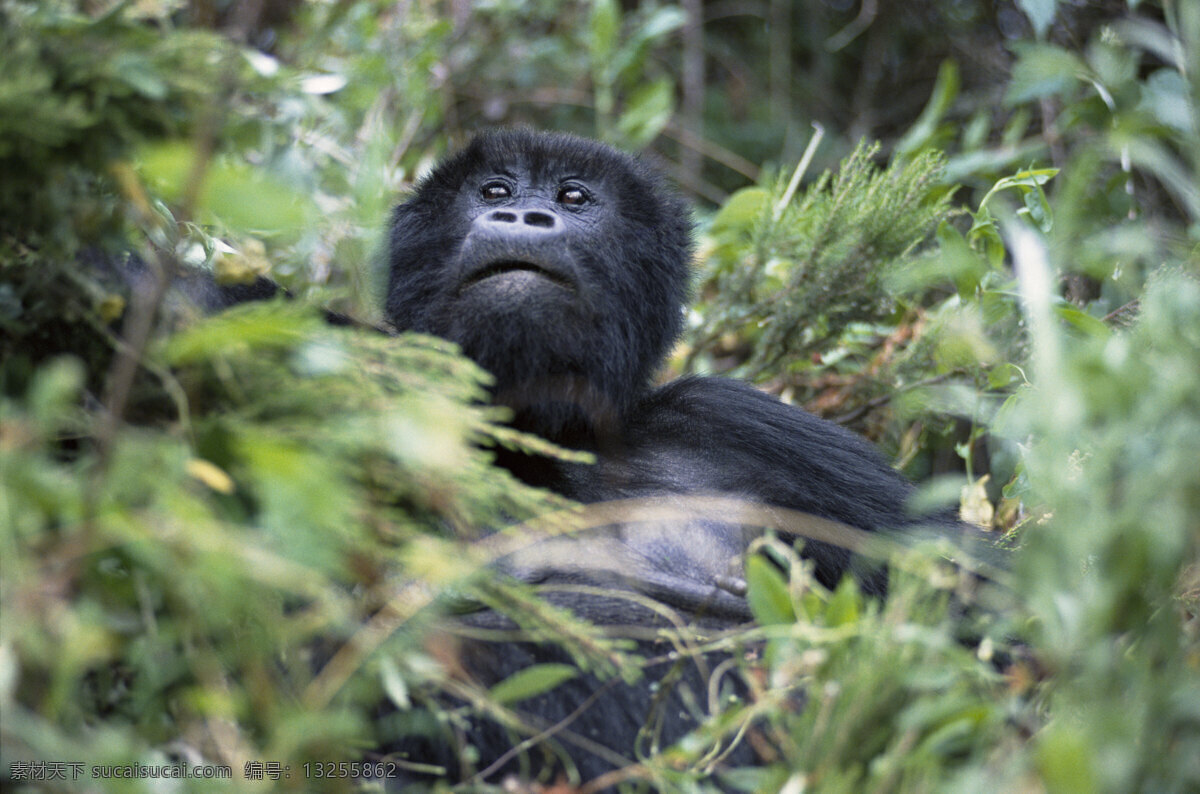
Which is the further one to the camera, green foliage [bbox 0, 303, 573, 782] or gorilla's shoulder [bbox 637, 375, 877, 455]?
gorilla's shoulder [bbox 637, 375, 877, 455]

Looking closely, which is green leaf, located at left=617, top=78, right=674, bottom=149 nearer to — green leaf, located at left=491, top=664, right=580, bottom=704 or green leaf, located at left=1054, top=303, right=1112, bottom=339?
green leaf, located at left=1054, top=303, right=1112, bottom=339

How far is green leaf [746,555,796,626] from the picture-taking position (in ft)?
4.37

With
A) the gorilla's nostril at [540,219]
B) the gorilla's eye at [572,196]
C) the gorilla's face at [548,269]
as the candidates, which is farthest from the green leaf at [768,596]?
the gorilla's eye at [572,196]

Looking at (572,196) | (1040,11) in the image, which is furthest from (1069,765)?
(1040,11)

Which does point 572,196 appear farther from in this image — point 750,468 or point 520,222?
point 750,468

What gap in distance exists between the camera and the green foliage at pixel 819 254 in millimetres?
2814

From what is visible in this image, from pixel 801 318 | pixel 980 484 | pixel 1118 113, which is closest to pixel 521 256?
pixel 801 318

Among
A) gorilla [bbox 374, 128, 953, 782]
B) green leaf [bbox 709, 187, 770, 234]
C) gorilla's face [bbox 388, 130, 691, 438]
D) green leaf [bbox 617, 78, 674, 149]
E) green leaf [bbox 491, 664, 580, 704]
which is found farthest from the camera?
green leaf [bbox 617, 78, 674, 149]

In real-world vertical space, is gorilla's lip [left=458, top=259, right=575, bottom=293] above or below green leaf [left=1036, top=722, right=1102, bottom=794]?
below

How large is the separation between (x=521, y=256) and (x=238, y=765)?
146 centimetres

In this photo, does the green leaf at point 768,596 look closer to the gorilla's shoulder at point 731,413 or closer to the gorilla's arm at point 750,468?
the gorilla's arm at point 750,468

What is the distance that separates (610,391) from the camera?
2.42 metres

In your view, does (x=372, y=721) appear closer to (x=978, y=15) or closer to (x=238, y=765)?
(x=238, y=765)

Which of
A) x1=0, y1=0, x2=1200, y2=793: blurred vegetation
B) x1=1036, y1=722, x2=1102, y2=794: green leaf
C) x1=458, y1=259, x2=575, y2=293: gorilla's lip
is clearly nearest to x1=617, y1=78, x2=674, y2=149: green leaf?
x1=458, y1=259, x2=575, y2=293: gorilla's lip
